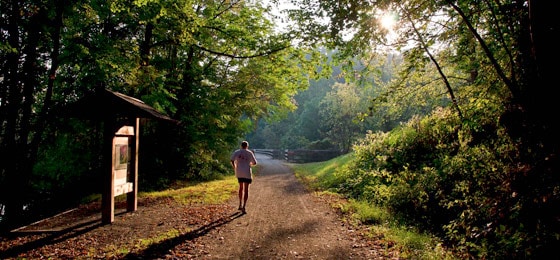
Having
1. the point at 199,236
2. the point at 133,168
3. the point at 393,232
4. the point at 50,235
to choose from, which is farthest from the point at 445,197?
the point at 50,235

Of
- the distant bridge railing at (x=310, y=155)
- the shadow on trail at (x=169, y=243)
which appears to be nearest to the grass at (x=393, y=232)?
the shadow on trail at (x=169, y=243)

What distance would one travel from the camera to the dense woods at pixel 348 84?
4710 mm

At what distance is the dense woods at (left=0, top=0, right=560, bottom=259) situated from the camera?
4.71 metres

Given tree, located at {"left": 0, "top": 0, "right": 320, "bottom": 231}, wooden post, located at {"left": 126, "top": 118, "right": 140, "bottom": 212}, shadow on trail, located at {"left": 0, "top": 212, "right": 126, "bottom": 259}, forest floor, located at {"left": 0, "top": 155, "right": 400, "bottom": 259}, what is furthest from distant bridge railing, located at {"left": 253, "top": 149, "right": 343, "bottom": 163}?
shadow on trail, located at {"left": 0, "top": 212, "right": 126, "bottom": 259}

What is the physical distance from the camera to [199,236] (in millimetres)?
6438

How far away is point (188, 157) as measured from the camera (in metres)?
15.7

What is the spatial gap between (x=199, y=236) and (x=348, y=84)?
6954 millimetres

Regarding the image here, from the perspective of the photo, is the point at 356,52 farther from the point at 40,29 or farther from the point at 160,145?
the point at 160,145

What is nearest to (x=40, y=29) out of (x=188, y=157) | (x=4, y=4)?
(x=4, y=4)

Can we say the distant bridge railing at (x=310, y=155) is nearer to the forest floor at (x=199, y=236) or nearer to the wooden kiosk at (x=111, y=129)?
the forest floor at (x=199, y=236)

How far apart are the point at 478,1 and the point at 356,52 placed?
3.05 m

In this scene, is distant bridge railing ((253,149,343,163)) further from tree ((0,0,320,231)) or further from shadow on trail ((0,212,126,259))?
shadow on trail ((0,212,126,259))

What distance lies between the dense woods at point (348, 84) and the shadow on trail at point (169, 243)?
14.5ft

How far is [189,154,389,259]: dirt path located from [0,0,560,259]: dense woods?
6.01ft
